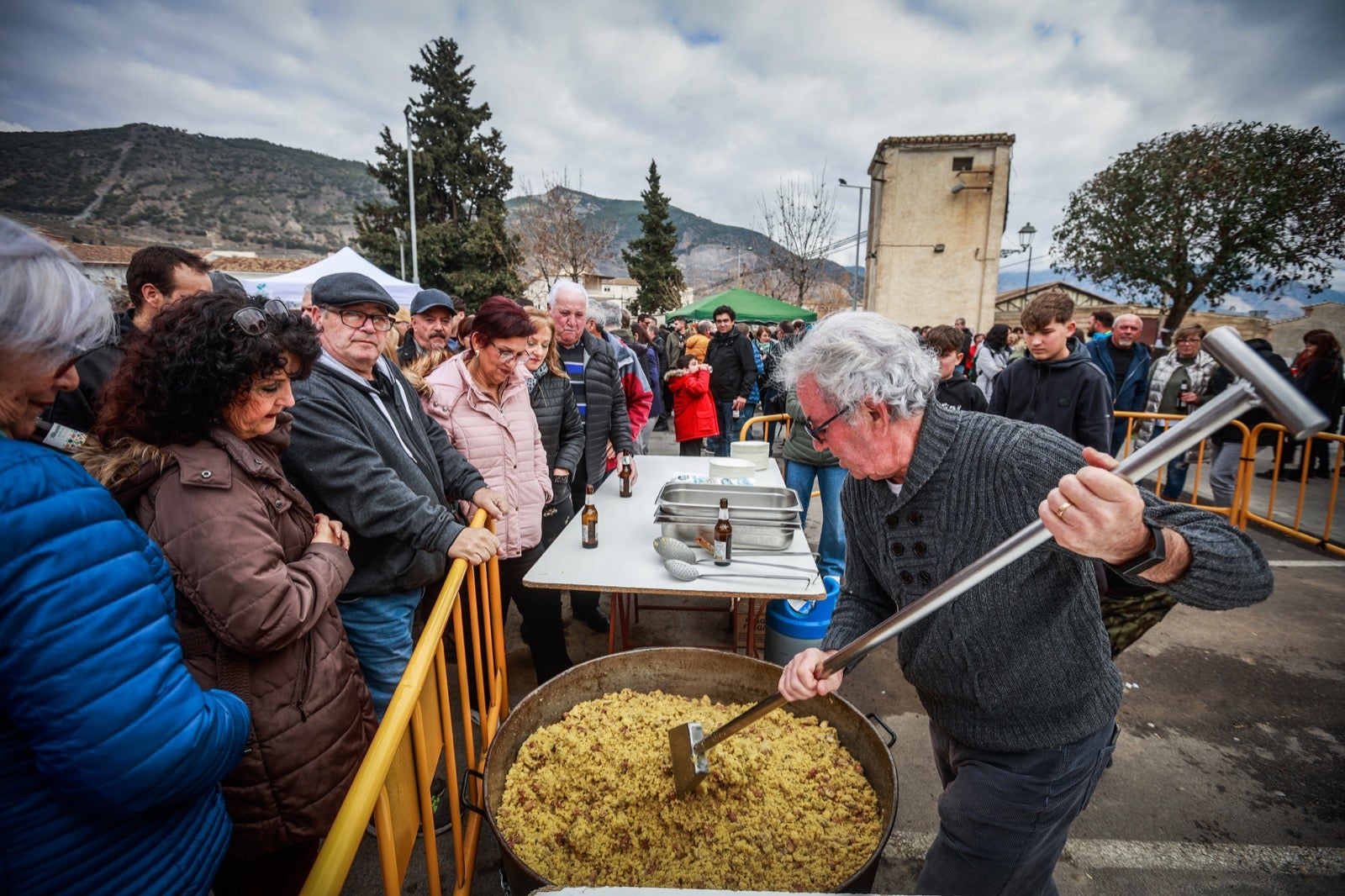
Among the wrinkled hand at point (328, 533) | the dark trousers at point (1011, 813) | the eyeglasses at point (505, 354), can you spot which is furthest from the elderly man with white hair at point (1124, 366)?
the wrinkled hand at point (328, 533)

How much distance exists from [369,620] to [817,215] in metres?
24.4

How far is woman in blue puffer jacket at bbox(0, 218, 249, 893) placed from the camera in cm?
85

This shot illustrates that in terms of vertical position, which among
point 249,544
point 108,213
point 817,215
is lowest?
point 249,544

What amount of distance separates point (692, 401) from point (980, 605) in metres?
5.82

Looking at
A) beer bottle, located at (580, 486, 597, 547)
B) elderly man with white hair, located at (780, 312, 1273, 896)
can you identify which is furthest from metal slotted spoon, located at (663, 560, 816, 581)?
elderly man with white hair, located at (780, 312, 1273, 896)

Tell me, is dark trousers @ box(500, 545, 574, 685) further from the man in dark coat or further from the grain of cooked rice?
the man in dark coat

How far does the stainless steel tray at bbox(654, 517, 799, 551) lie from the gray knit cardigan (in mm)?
1330

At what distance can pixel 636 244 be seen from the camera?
137 ft

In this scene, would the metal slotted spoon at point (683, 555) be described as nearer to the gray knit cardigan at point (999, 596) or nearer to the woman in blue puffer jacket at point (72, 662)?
the gray knit cardigan at point (999, 596)

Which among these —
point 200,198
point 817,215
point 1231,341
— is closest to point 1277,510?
point 1231,341

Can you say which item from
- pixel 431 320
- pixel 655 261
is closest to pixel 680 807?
pixel 431 320

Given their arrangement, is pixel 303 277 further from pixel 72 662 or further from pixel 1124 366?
pixel 1124 366

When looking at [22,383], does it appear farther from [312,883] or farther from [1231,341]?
[1231,341]

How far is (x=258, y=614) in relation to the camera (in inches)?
53.5
